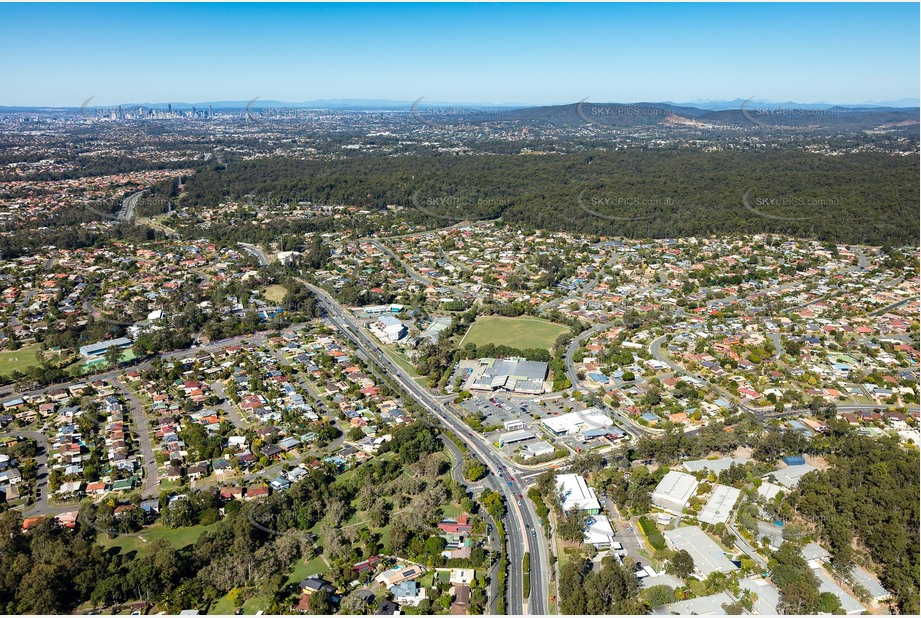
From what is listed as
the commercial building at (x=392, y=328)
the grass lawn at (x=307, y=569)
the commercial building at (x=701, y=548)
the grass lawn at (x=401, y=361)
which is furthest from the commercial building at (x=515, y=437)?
the commercial building at (x=392, y=328)

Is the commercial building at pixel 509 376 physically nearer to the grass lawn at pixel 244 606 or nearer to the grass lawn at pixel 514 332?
the grass lawn at pixel 514 332

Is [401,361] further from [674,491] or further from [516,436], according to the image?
[674,491]

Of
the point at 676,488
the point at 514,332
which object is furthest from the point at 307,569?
the point at 514,332

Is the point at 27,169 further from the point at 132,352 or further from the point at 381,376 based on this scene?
the point at 381,376

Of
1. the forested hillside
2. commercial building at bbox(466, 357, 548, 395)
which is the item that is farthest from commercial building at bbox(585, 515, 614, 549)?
the forested hillside

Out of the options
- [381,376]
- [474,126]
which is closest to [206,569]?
[381,376]

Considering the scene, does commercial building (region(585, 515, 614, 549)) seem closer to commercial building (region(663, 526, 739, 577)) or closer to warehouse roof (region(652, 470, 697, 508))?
commercial building (region(663, 526, 739, 577))
